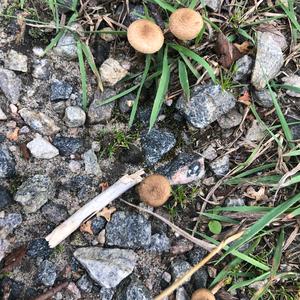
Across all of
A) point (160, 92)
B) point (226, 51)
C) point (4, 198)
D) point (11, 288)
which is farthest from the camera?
point (226, 51)

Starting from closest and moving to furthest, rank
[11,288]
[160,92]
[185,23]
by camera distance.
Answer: [11,288] < [185,23] < [160,92]

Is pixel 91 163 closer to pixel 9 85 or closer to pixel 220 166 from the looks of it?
pixel 9 85

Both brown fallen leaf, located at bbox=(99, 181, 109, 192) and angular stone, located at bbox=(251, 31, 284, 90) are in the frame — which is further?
angular stone, located at bbox=(251, 31, 284, 90)

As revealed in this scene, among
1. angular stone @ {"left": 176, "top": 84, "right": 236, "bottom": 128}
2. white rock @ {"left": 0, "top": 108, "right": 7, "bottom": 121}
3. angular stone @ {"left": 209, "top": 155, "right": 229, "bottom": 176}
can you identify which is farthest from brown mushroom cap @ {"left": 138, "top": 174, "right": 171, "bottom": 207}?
white rock @ {"left": 0, "top": 108, "right": 7, "bottom": 121}

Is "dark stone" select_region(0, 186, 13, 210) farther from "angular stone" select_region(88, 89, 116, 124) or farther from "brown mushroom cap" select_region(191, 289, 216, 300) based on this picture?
"brown mushroom cap" select_region(191, 289, 216, 300)

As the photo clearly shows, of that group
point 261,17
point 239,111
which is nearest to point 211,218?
point 239,111

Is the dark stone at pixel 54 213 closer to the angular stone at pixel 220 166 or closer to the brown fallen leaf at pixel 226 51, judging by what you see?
the angular stone at pixel 220 166

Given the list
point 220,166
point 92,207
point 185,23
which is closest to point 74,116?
point 92,207
